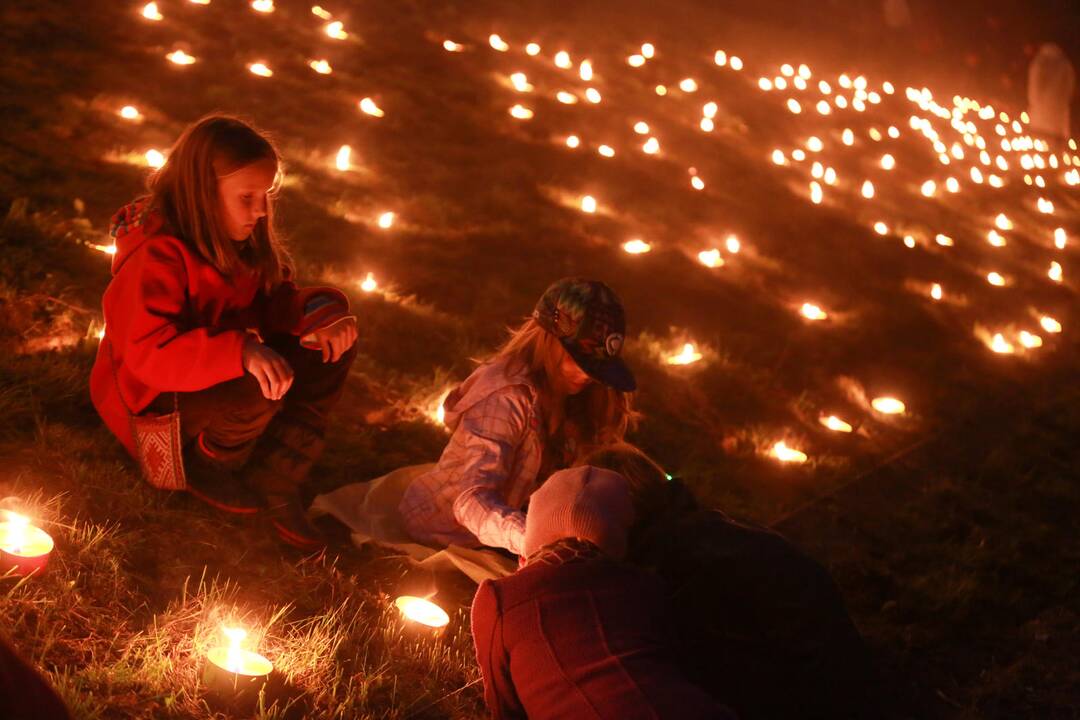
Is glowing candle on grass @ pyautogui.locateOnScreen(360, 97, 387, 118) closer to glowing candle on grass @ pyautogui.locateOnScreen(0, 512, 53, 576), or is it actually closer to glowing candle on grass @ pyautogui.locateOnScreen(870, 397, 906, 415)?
glowing candle on grass @ pyautogui.locateOnScreen(870, 397, 906, 415)

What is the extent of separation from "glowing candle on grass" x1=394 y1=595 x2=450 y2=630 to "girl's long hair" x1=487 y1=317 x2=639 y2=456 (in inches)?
32.7

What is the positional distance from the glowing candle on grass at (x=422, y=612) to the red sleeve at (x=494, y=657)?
56 centimetres

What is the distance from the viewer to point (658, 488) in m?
3.23

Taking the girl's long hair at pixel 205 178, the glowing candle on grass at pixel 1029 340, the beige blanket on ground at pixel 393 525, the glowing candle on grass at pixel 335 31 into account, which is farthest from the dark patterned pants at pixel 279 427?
the glowing candle on grass at pixel 335 31

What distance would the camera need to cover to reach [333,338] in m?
3.28

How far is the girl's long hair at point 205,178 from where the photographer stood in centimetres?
308

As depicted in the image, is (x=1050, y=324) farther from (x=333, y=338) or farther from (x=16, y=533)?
(x=16, y=533)

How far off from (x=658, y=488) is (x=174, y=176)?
1.85 m

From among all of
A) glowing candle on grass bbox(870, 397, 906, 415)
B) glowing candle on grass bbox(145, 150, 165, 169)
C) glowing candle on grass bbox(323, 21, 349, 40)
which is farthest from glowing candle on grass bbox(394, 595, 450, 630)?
glowing candle on grass bbox(323, 21, 349, 40)

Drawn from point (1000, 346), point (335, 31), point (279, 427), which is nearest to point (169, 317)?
point (279, 427)

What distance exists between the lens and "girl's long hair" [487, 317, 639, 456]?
142 inches

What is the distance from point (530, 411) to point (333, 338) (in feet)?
2.46

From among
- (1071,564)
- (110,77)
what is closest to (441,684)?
(1071,564)

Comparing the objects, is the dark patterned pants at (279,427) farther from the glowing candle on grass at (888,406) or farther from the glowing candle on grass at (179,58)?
the glowing candle on grass at (179,58)
